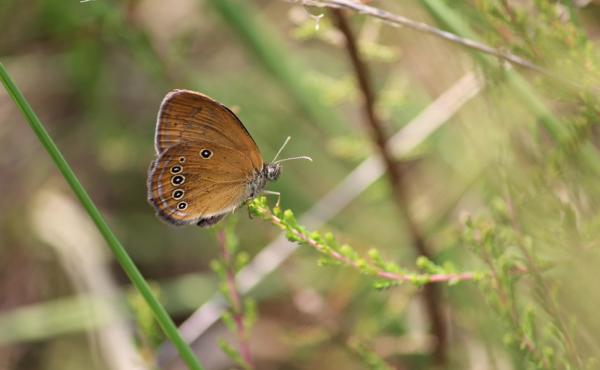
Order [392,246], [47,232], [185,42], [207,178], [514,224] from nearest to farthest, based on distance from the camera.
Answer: [514,224], [207,178], [185,42], [392,246], [47,232]

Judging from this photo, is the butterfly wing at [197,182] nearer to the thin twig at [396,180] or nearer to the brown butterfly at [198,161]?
the brown butterfly at [198,161]

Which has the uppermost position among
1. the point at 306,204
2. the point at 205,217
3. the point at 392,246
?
the point at 205,217

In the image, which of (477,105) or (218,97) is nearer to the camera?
(477,105)

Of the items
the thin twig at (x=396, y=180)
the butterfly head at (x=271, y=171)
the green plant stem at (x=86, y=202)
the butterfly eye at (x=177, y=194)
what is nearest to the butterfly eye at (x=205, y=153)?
the butterfly eye at (x=177, y=194)

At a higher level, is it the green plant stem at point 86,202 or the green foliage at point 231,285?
the green plant stem at point 86,202

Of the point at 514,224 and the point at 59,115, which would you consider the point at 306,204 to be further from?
the point at 514,224

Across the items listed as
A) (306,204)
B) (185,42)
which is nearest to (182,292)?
(306,204)

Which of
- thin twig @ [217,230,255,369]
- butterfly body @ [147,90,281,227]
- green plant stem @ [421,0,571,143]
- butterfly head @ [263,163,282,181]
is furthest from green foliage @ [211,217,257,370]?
green plant stem @ [421,0,571,143]
